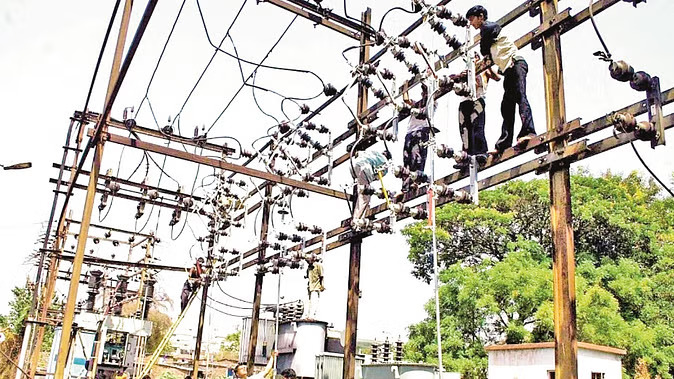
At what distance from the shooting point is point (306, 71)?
29.5 feet

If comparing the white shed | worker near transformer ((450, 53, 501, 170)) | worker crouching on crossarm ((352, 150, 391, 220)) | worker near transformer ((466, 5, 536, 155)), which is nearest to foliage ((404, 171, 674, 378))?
the white shed

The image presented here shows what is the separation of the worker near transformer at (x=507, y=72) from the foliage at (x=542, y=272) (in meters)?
16.3

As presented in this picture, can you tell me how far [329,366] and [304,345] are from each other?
0.80 meters

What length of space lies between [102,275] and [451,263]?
15.2 metres

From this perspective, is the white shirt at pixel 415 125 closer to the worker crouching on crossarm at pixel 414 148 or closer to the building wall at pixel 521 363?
the worker crouching on crossarm at pixel 414 148

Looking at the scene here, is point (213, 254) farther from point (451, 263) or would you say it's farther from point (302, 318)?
point (451, 263)

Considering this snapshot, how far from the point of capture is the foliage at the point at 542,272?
20.9 metres

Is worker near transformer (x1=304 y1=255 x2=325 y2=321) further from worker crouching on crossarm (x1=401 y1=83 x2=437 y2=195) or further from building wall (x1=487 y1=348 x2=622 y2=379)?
building wall (x1=487 y1=348 x2=622 y2=379)

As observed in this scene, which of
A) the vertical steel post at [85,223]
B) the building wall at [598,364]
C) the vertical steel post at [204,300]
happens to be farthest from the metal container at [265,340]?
the building wall at [598,364]

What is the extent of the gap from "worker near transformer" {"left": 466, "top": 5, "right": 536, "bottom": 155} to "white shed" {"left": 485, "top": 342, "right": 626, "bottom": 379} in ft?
36.0

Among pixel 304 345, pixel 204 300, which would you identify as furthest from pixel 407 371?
pixel 204 300

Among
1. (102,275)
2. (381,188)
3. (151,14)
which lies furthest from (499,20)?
(102,275)

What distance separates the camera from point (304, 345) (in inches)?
→ 552

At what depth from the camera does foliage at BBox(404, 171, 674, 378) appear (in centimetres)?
2092
